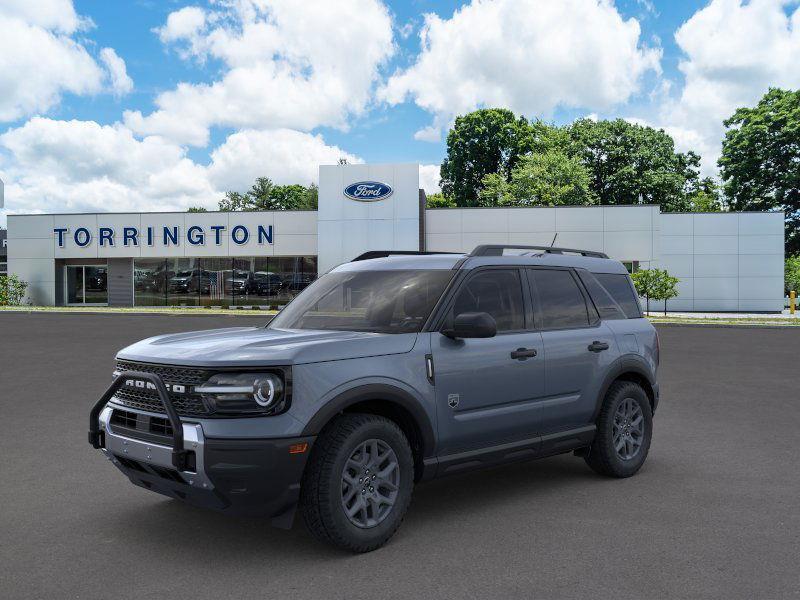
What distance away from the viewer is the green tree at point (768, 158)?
46500 mm

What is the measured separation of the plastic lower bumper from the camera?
3842 millimetres

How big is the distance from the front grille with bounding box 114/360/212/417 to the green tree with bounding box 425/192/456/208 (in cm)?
6567

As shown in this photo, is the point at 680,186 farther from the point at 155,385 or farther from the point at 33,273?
the point at 155,385

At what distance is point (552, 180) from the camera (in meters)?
54.2

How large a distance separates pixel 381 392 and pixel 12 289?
44346 mm

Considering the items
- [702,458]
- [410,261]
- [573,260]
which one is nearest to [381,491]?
[410,261]

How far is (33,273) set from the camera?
43250mm

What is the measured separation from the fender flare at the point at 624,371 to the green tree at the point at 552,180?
157 ft

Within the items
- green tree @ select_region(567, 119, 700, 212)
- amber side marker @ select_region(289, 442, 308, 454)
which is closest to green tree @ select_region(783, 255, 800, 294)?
green tree @ select_region(567, 119, 700, 212)

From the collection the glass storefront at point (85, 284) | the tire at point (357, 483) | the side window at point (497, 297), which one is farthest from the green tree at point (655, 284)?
the glass storefront at point (85, 284)

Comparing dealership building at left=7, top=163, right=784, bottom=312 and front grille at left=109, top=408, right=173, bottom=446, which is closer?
front grille at left=109, top=408, right=173, bottom=446

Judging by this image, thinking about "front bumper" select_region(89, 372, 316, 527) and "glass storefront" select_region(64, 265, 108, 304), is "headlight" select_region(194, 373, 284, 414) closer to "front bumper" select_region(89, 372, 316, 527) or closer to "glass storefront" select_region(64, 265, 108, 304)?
"front bumper" select_region(89, 372, 316, 527)

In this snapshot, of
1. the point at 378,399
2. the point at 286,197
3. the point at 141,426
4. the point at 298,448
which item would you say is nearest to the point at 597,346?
the point at 378,399

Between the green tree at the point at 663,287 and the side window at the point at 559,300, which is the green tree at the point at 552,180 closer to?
the green tree at the point at 663,287
